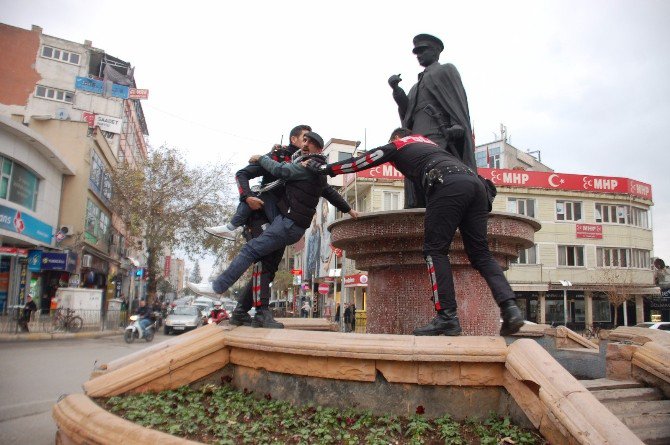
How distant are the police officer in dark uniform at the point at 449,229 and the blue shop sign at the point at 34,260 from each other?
73.2 feet

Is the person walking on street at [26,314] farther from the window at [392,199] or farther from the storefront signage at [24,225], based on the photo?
the window at [392,199]

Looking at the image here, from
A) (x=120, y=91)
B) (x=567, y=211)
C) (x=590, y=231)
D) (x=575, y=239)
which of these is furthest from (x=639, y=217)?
(x=120, y=91)

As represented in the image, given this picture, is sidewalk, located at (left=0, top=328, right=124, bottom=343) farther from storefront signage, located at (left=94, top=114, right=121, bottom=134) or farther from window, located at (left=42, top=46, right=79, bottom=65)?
window, located at (left=42, top=46, right=79, bottom=65)

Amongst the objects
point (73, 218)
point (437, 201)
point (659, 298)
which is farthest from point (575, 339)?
point (659, 298)

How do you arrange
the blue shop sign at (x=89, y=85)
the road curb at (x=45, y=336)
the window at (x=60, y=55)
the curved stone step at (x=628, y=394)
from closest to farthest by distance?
the curved stone step at (x=628, y=394), the road curb at (x=45, y=336), the window at (x=60, y=55), the blue shop sign at (x=89, y=85)

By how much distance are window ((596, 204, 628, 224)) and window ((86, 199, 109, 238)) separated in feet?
106

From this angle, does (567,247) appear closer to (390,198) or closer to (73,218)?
(390,198)

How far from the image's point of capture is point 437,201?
12.1 feet

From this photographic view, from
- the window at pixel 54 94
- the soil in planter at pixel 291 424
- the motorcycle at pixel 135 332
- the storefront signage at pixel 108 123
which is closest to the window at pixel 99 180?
the storefront signage at pixel 108 123

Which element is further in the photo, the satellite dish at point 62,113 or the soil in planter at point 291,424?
the satellite dish at point 62,113

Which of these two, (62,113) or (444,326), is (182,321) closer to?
(62,113)

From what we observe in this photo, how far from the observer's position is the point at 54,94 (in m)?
34.5

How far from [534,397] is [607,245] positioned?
36.3 metres

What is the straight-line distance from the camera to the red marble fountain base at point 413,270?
490 cm
